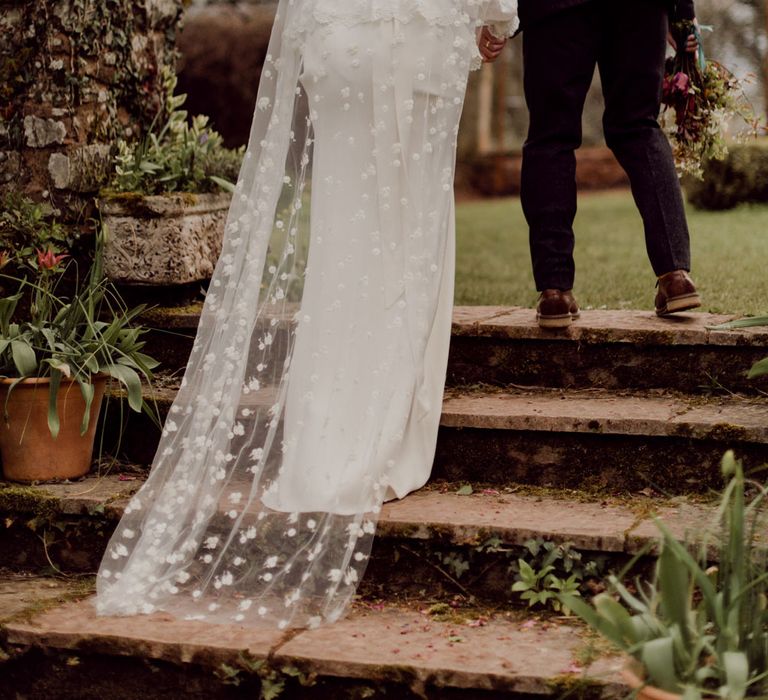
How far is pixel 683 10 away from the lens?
3.49 metres

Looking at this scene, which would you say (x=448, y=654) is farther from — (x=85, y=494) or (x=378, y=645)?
(x=85, y=494)

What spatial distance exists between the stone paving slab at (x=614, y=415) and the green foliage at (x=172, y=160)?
1.33 metres

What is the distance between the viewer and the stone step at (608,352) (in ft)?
10.6

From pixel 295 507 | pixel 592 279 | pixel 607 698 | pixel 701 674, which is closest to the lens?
pixel 701 674

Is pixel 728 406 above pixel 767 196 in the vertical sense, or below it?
below

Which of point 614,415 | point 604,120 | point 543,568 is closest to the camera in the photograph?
point 543,568

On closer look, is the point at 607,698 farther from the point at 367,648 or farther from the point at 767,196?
the point at 767,196

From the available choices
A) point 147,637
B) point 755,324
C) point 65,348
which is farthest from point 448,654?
Result: point 65,348

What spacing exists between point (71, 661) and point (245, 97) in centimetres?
904

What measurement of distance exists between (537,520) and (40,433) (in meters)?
1.47

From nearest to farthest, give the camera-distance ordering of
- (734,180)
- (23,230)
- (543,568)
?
(543,568)
(23,230)
(734,180)

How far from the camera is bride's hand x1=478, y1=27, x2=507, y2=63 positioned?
3223 mm

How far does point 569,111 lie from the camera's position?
11.0ft

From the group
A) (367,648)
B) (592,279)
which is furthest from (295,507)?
(592,279)
